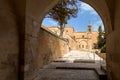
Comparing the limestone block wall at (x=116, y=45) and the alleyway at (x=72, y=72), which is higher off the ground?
the limestone block wall at (x=116, y=45)

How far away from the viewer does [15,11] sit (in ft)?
→ 12.3

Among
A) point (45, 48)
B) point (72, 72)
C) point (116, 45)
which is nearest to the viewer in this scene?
point (116, 45)

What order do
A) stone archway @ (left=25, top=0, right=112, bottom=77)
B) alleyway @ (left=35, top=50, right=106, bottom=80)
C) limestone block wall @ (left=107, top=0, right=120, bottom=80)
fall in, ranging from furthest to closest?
1. alleyway @ (left=35, top=50, right=106, bottom=80)
2. stone archway @ (left=25, top=0, right=112, bottom=77)
3. limestone block wall @ (left=107, top=0, right=120, bottom=80)

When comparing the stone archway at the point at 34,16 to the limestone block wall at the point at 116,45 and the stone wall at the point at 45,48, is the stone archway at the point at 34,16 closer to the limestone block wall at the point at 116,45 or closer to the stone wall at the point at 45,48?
the limestone block wall at the point at 116,45

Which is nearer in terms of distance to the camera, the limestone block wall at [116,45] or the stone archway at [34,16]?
the limestone block wall at [116,45]

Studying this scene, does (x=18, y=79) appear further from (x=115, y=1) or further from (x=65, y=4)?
(x=65, y=4)

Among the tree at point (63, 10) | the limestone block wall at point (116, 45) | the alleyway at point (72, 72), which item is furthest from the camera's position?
the tree at point (63, 10)

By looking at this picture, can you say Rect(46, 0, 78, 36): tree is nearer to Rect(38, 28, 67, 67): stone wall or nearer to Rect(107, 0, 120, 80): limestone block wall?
Rect(38, 28, 67, 67): stone wall

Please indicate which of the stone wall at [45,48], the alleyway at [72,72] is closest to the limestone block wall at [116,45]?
the alleyway at [72,72]

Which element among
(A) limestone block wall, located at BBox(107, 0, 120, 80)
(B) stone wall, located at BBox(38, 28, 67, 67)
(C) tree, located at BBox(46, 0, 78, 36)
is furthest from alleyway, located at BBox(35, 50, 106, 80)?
(C) tree, located at BBox(46, 0, 78, 36)

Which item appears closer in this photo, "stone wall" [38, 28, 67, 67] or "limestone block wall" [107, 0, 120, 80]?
"limestone block wall" [107, 0, 120, 80]

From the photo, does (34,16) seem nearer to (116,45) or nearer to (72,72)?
(116,45)

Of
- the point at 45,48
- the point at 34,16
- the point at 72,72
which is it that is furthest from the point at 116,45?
the point at 45,48

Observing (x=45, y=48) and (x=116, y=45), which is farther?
(x=45, y=48)
